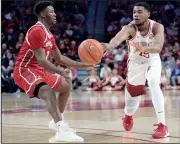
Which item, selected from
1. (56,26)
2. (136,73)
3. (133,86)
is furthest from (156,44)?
(56,26)

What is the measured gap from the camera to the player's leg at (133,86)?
6.34 meters

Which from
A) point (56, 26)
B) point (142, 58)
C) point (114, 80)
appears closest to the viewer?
point (142, 58)

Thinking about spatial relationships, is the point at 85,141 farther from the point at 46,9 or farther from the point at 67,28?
the point at 67,28

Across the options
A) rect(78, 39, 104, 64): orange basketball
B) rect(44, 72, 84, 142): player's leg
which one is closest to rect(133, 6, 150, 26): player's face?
rect(78, 39, 104, 64): orange basketball

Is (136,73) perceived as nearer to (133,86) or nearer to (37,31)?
(133,86)

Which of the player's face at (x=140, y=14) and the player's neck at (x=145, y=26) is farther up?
the player's face at (x=140, y=14)

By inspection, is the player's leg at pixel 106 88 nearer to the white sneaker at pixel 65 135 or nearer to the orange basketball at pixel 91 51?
the orange basketball at pixel 91 51

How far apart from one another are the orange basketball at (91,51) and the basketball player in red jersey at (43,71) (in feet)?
0.36

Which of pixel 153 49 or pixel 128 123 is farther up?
pixel 153 49

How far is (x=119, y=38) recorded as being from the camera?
592 cm

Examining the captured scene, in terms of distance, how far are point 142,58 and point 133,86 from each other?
438 mm

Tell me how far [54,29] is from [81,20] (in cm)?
174

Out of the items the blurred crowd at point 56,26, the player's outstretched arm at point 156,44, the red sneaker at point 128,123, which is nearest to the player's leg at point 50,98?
the player's outstretched arm at point 156,44

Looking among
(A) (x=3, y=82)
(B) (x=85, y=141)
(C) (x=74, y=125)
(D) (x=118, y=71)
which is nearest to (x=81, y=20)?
(D) (x=118, y=71)
